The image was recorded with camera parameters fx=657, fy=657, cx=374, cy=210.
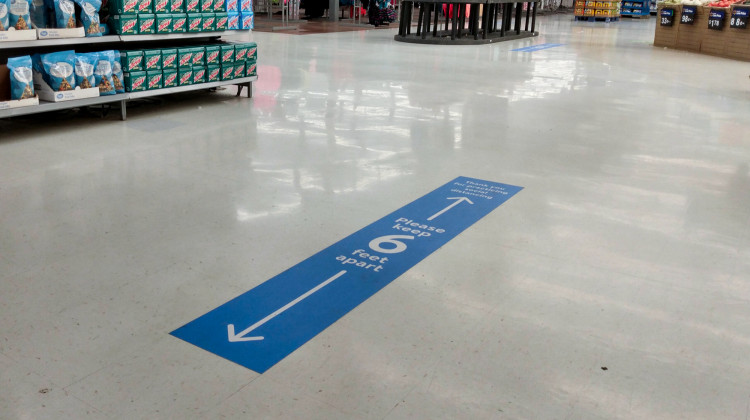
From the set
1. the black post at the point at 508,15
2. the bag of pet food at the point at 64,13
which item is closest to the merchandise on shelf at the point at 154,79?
the bag of pet food at the point at 64,13

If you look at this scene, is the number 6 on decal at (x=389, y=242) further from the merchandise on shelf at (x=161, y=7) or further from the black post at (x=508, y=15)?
the black post at (x=508, y=15)

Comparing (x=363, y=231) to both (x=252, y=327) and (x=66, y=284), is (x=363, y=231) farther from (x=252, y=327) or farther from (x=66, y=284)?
(x=66, y=284)

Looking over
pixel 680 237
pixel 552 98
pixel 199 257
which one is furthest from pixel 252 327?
pixel 552 98

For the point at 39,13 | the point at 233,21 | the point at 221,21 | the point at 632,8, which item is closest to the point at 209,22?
the point at 221,21

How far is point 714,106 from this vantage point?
24.8 ft

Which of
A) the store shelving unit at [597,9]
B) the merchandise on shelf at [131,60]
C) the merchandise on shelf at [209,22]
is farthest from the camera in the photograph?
the store shelving unit at [597,9]

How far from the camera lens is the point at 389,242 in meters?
3.25

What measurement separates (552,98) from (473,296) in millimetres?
5554

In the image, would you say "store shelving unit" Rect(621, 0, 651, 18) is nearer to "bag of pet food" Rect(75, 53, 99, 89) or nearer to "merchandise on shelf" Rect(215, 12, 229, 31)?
"merchandise on shelf" Rect(215, 12, 229, 31)

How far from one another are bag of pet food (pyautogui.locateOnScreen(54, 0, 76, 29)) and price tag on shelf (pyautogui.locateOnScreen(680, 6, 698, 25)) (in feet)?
43.9

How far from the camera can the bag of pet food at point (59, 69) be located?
508cm

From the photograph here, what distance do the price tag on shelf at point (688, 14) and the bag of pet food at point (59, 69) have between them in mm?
13466

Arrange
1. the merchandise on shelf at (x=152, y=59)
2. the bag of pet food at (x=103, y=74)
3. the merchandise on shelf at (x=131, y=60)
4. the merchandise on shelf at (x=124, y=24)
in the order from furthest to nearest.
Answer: the merchandise on shelf at (x=152, y=59) → the merchandise on shelf at (x=131, y=60) → the merchandise on shelf at (x=124, y=24) → the bag of pet food at (x=103, y=74)

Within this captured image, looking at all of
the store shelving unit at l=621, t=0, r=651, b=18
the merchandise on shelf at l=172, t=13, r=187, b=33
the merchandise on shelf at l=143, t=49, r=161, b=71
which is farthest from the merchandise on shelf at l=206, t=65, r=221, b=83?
the store shelving unit at l=621, t=0, r=651, b=18
